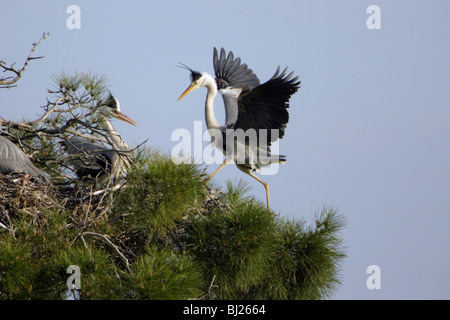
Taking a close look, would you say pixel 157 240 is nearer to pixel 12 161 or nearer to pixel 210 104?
pixel 12 161

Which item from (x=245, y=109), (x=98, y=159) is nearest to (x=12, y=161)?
(x=98, y=159)

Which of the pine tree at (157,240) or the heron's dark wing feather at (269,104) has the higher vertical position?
the heron's dark wing feather at (269,104)

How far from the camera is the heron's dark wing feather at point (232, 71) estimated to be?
650 centimetres

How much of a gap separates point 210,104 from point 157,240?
2.21m

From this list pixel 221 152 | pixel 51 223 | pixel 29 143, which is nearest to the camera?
pixel 51 223

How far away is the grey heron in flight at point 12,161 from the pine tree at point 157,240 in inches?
6.6

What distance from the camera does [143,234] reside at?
413cm

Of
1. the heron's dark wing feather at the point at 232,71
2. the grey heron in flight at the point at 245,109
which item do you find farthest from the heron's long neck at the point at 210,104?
the heron's dark wing feather at the point at 232,71

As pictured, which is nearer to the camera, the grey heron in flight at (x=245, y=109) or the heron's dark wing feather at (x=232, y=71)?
the grey heron in flight at (x=245, y=109)

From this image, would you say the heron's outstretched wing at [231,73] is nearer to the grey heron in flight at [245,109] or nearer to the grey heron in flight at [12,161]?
the grey heron in flight at [245,109]

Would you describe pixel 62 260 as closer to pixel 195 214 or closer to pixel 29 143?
pixel 195 214

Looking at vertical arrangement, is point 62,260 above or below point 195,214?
below
